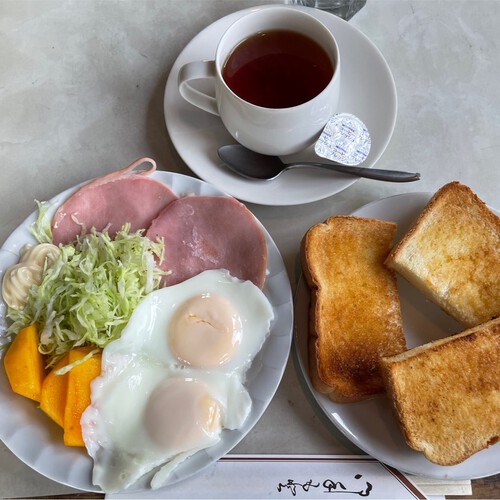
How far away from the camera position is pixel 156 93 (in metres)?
1.77

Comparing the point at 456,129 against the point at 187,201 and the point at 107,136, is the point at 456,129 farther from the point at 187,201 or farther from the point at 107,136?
the point at 107,136

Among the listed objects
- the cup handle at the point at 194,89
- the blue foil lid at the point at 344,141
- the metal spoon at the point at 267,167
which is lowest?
the metal spoon at the point at 267,167

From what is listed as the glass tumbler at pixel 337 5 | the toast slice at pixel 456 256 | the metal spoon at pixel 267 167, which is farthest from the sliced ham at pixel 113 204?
the glass tumbler at pixel 337 5

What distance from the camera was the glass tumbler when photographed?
1.80m

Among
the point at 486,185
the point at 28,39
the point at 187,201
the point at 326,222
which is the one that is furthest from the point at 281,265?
the point at 28,39

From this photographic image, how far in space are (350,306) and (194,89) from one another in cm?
73

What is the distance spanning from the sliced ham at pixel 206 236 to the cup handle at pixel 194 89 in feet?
0.86

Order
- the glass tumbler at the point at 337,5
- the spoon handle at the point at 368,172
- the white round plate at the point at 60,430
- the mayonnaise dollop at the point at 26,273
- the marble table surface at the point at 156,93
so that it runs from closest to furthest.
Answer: the white round plate at the point at 60,430 < the mayonnaise dollop at the point at 26,273 < the spoon handle at the point at 368,172 < the marble table surface at the point at 156,93 < the glass tumbler at the point at 337,5

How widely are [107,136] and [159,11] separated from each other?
19.9 inches

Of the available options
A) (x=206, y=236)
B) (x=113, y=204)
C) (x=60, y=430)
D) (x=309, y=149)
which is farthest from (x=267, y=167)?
(x=60, y=430)

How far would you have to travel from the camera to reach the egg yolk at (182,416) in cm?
126

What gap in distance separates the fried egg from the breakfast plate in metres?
0.27

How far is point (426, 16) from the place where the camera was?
187cm

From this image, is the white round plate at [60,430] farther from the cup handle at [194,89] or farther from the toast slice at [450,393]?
the cup handle at [194,89]
